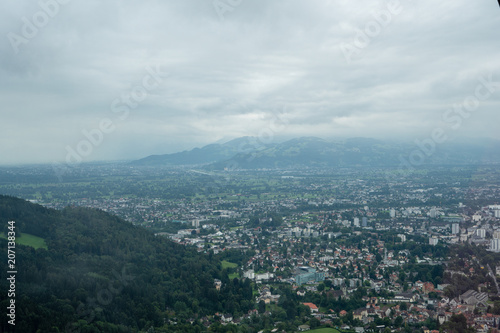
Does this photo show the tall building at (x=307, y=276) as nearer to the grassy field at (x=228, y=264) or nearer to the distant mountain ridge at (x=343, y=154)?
the grassy field at (x=228, y=264)

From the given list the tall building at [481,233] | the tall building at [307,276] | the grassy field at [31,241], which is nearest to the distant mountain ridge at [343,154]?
the tall building at [481,233]

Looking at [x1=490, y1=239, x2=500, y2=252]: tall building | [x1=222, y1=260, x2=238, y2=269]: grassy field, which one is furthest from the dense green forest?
[x1=490, y1=239, x2=500, y2=252]: tall building

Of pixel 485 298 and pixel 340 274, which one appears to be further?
pixel 340 274

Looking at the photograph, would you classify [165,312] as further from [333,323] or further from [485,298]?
[485,298]

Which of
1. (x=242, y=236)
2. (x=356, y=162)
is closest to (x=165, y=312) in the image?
(x=242, y=236)

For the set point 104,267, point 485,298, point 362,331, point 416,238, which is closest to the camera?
point 362,331

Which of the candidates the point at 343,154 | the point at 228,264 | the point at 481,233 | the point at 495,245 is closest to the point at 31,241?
the point at 228,264
